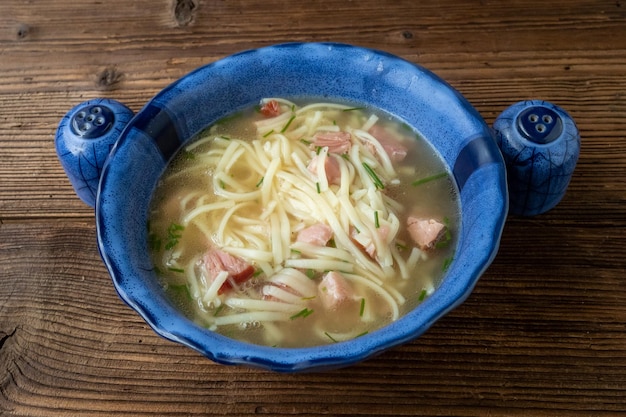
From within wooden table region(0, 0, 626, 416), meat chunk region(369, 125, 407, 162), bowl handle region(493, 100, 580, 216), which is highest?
bowl handle region(493, 100, 580, 216)

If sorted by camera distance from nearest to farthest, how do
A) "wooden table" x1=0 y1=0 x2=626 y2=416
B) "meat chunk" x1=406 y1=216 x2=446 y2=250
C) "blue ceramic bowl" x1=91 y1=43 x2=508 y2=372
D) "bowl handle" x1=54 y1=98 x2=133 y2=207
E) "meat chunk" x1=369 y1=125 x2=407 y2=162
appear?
"blue ceramic bowl" x1=91 y1=43 x2=508 y2=372 → "wooden table" x1=0 y1=0 x2=626 y2=416 → "meat chunk" x1=406 y1=216 x2=446 y2=250 → "bowl handle" x1=54 y1=98 x2=133 y2=207 → "meat chunk" x1=369 y1=125 x2=407 y2=162

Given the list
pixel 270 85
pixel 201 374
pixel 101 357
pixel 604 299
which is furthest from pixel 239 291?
pixel 604 299

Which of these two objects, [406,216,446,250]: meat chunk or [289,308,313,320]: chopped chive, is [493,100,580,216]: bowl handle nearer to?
[406,216,446,250]: meat chunk

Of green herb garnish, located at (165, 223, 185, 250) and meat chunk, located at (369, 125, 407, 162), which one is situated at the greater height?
meat chunk, located at (369, 125, 407, 162)

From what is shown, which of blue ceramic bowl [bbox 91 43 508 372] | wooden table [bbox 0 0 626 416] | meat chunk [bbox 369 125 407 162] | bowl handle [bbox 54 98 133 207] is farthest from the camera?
meat chunk [bbox 369 125 407 162]

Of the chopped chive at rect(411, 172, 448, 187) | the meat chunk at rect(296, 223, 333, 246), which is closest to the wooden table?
the chopped chive at rect(411, 172, 448, 187)

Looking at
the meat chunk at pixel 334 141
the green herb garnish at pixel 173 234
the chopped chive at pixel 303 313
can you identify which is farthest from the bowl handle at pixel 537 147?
the green herb garnish at pixel 173 234

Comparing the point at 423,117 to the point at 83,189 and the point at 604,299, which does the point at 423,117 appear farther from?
the point at 83,189
